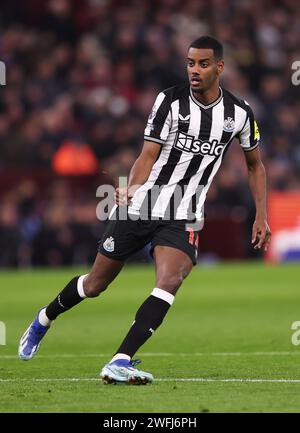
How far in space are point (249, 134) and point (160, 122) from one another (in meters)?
0.74

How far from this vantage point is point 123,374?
762 centimetres

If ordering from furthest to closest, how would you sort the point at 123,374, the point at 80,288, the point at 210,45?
1. the point at 80,288
2. the point at 210,45
3. the point at 123,374

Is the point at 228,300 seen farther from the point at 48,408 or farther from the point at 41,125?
the point at 48,408

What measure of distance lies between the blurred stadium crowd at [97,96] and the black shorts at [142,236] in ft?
41.5

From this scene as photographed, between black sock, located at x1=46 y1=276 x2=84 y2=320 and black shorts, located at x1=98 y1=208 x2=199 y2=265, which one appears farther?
black sock, located at x1=46 y1=276 x2=84 y2=320

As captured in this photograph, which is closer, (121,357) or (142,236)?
(121,357)

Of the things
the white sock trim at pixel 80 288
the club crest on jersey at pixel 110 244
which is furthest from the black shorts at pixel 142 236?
the white sock trim at pixel 80 288

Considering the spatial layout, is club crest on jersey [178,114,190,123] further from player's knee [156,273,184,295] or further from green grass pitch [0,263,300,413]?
green grass pitch [0,263,300,413]

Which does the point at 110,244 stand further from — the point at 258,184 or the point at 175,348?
the point at 175,348

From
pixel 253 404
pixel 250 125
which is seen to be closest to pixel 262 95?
pixel 250 125

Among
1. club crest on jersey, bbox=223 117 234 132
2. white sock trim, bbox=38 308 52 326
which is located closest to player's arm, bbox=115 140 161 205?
club crest on jersey, bbox=223 117 234 132

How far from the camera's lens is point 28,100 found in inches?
882

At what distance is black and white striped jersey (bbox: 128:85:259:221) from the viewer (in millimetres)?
8219

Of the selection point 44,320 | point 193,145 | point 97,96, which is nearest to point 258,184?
point 193,145
